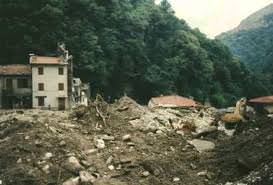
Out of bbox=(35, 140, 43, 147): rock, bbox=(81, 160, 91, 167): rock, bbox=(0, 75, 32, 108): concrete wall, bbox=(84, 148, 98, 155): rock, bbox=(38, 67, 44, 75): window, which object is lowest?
bbox=(81, 160, 91, 167): rock

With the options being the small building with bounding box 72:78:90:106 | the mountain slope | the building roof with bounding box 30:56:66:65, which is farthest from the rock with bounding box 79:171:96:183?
the mountain slope

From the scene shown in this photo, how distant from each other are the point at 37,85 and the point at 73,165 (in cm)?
2921

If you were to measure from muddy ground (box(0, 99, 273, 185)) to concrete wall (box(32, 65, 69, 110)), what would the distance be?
21.6 metres

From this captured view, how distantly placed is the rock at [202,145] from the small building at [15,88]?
2765 cm

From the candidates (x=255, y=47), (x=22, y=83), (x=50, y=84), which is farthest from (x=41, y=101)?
(x=255, y=47)

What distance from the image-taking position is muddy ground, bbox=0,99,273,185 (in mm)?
20359

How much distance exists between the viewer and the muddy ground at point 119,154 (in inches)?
802

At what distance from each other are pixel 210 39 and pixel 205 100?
A: 2317 centimetres

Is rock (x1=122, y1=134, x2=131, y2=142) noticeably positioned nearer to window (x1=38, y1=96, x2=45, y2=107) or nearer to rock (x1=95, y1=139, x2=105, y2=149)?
rock (x1=95, y1=139, x2=105, y2=149)

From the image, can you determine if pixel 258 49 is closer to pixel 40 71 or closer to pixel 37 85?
pixel 40 71

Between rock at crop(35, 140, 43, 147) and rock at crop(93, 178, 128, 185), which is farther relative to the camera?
rock at crop(35, 140, 43, 147)

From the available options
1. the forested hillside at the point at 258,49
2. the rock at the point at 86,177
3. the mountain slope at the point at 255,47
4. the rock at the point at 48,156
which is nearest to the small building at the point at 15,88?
the rock at the point at 48,156

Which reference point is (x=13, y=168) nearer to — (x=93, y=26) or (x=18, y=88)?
(x=18, y=88)

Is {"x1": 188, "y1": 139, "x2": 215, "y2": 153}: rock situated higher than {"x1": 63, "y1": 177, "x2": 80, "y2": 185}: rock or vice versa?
{"x1": 188, "y1": 139, "x2": 215, "y2": 153}: rock
